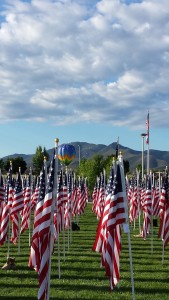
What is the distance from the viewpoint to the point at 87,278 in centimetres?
1619

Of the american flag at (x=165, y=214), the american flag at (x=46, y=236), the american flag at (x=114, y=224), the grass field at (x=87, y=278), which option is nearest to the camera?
the american flag at (x=46, y=236)

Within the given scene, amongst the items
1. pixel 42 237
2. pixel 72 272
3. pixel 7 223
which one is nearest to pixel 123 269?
pixel 72 272

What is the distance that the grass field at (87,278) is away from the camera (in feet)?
45.5

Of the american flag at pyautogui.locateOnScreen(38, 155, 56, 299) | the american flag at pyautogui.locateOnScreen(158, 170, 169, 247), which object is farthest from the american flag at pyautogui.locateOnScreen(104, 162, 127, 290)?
the american flag at pyautogui.locateOnScreen(158, 170, 169, 247)

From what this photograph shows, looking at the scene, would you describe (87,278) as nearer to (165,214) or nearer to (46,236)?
(165,214)

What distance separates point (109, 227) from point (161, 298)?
2999 millimetres

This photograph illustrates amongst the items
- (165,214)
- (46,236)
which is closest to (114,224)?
(46,236)

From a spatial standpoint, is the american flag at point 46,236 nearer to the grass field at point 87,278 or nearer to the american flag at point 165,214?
the grass field at point 87,278

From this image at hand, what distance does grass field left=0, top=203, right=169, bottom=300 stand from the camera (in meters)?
13.9

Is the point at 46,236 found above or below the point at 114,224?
below

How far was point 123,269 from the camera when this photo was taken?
707 inches

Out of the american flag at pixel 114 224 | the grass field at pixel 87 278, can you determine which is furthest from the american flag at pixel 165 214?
the american flag at pixel 114 224

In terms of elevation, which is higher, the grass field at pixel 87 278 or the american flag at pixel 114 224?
the american flag at pixel 114 224

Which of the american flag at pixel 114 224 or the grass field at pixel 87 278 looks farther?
the grass field at pixel 87 278
